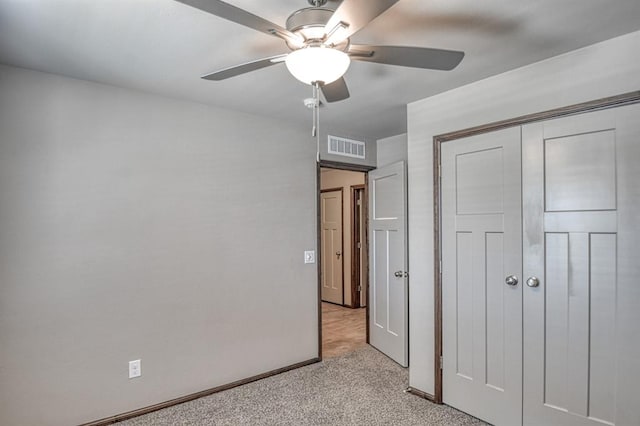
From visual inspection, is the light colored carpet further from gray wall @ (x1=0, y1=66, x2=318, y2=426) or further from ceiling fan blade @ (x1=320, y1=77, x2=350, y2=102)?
ceiling fan blade @ (x1=320, y1=77, x2=350, y2=102)

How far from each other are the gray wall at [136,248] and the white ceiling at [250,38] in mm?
311

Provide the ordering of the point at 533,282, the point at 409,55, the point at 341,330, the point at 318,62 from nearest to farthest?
the point at 318,62 → the point at 409,55 → the point at 533,282 → the point at 341,330

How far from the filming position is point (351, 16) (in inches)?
48.5

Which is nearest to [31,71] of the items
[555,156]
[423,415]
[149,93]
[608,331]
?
[149,93]

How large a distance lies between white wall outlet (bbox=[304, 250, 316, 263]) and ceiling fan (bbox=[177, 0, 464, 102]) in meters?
2.16

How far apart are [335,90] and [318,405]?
2241mm

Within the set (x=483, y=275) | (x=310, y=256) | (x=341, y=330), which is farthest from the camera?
(x=341, y=330)

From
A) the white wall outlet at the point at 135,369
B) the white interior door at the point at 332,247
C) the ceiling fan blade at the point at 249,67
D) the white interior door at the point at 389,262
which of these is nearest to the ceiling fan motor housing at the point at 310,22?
the ceiling fan blade at the point at 249,67

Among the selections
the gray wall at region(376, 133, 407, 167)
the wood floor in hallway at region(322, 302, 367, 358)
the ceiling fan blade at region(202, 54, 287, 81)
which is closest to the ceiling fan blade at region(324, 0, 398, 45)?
the ceiling fan blade at region(202, 54, 287, 81)

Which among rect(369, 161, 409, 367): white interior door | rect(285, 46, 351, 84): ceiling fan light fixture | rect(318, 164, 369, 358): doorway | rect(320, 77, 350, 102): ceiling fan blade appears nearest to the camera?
rect(285, 46, 351, 84): ceiling fan light fixture

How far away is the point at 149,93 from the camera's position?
2.68m

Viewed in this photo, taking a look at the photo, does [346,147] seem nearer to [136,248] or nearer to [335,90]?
[335,90]

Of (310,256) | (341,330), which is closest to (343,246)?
(341,330)

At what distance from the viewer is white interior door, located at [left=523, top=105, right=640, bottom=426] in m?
1.92
